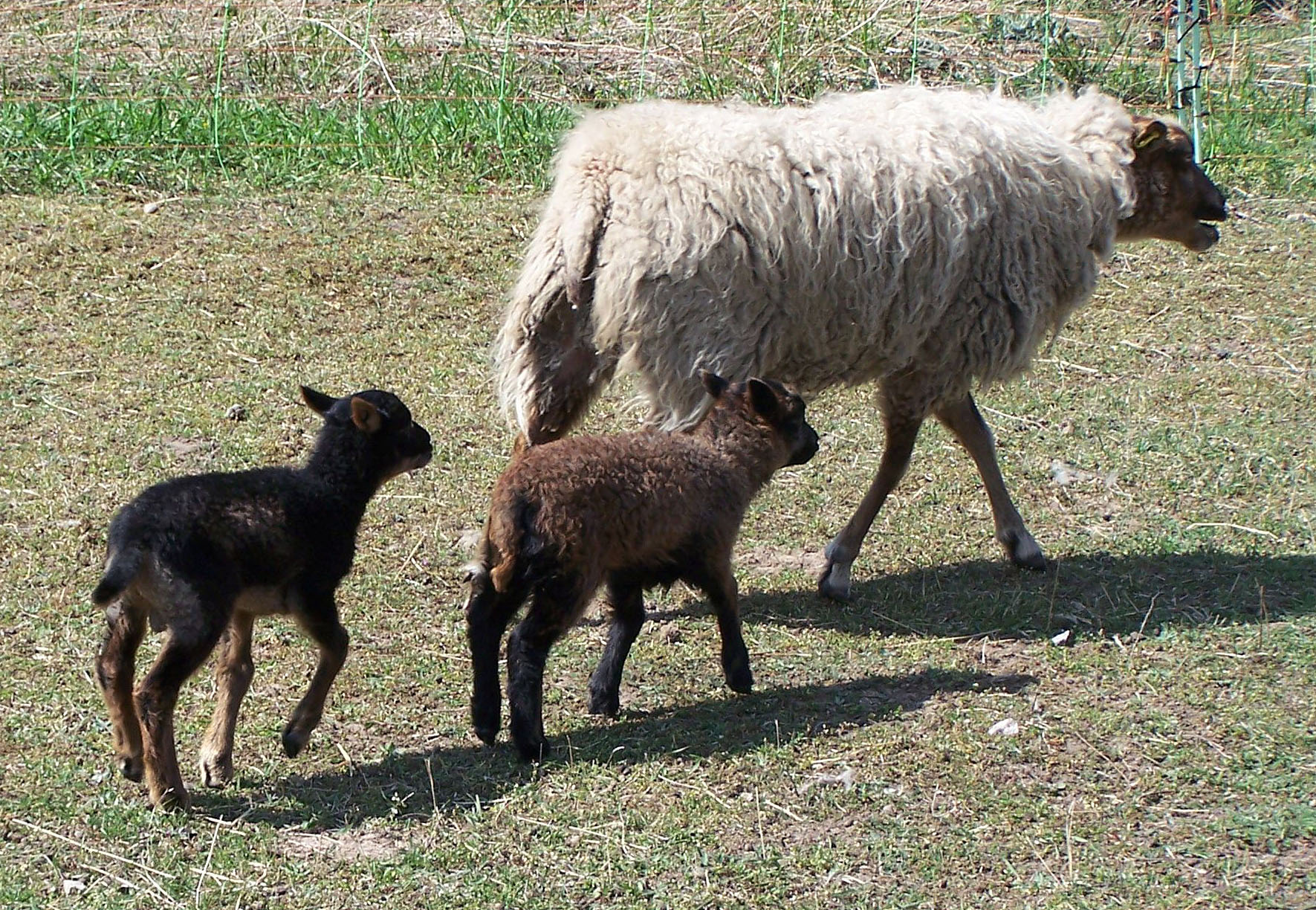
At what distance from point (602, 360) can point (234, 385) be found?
254 centimetres

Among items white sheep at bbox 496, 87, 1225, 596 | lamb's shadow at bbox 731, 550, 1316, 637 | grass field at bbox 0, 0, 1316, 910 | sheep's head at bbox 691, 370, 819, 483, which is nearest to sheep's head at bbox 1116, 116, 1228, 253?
white sheep at bbox 496, 87, 1225, 596

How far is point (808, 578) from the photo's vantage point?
5.82 m

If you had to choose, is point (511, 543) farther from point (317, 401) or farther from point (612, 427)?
point (612, 427)

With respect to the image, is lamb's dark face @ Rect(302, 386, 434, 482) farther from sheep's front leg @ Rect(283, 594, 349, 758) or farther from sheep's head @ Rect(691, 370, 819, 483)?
sheep's head @ Rect(691, 370, 819, 483)

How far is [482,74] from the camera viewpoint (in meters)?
10.4

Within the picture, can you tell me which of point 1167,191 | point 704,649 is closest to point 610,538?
point 704,649

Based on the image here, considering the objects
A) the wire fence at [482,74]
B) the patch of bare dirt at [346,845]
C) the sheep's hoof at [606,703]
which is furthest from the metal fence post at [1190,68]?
the patch of bare dirt at [346,845]

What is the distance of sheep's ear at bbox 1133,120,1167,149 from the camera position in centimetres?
630

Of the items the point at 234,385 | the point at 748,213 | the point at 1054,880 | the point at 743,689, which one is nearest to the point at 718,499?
the point at 743,689

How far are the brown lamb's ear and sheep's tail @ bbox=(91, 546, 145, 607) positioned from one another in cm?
447

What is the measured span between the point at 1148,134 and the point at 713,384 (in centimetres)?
257

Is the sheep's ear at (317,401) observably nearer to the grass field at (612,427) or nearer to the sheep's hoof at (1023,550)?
the grass field at (612,427)

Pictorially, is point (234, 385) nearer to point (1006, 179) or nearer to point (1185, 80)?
point (1006, 179)

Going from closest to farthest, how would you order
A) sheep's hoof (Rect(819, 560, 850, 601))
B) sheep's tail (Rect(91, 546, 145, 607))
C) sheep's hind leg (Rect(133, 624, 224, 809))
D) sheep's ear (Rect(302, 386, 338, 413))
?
sheep's tail (Rect(91, 546, 145, 607)) → sheep's hind leg (Rect(133, 624, 224, 809)) → sheep's ear (Rect(302, 386, 338, 413)) → sheep's hoof (Rect(819, 560, 850, 601))
